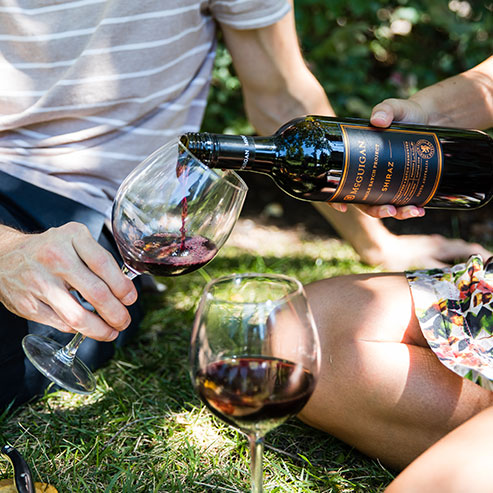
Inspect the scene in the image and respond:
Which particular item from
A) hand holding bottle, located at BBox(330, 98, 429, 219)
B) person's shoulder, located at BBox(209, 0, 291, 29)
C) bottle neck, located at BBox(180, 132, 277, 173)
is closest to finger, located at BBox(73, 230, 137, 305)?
bottle neck, located at BBox(180, 132, 277, 173)

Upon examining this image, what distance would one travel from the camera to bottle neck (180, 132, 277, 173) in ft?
3.88

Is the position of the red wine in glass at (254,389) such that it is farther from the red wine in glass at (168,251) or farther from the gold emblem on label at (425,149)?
the gold emblem on label at (425,149)

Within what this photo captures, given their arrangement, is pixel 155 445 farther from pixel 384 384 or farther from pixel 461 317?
pixel 461 317

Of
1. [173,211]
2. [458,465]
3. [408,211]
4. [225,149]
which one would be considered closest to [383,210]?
[408,211]

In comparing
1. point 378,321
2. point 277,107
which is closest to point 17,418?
point 378,321

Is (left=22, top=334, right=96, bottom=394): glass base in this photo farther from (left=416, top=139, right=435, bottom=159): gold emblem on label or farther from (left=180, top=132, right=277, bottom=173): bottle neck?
(left=416, top=139, right=435, bottom=159): gold emblem on label

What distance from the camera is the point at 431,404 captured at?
127 cm

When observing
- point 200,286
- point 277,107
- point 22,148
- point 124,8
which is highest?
point 124,8

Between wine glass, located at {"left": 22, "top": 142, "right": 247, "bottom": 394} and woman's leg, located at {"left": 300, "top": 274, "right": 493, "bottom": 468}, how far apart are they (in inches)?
16.4

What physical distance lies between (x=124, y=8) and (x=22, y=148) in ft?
1.54

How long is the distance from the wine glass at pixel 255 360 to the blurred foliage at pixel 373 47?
2182 millimetres

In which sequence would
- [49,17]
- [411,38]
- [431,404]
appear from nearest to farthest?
[431,404] < [49,17] < [411,38]

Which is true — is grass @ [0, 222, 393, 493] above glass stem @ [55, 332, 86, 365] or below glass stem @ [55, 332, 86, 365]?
below

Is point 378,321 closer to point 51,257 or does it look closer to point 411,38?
point 51,257
